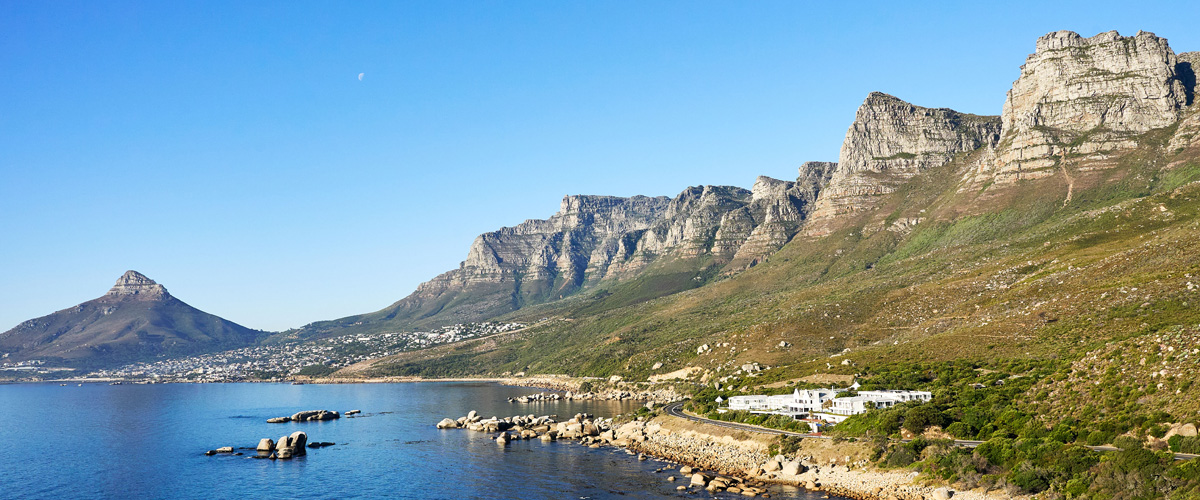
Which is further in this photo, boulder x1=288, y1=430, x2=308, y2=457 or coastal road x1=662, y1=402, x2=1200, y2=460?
boulder x1=288, y1=430, x2=308, y2=457

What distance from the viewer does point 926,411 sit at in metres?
75.6

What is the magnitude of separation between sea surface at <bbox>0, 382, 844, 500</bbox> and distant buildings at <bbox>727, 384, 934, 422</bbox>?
19.4m

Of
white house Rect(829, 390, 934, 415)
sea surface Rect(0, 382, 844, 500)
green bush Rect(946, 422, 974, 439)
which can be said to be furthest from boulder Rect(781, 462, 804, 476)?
white house Rect(829, 390, 934, 415)

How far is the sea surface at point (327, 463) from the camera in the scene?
250ft

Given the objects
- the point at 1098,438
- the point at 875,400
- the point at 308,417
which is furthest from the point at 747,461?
Answer: the point at 308,417

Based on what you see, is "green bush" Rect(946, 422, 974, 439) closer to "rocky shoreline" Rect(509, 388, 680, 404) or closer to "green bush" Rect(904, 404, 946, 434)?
"green bush" Rect(904, 404, 946, 434)

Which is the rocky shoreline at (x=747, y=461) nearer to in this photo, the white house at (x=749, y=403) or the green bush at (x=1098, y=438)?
the white house at (x=749, y=403)

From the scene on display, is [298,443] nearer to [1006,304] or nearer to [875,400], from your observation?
[875,400]

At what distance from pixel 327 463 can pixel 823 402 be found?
60.6m

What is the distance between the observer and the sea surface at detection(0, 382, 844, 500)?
76.1 meters

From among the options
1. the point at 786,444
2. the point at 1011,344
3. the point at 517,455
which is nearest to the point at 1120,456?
the point at 786,444

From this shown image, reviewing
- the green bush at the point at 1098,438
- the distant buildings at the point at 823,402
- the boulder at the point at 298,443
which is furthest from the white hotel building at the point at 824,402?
the boulder at the point at 298,443

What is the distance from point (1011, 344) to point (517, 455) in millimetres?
66938

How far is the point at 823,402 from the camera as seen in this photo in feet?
303
